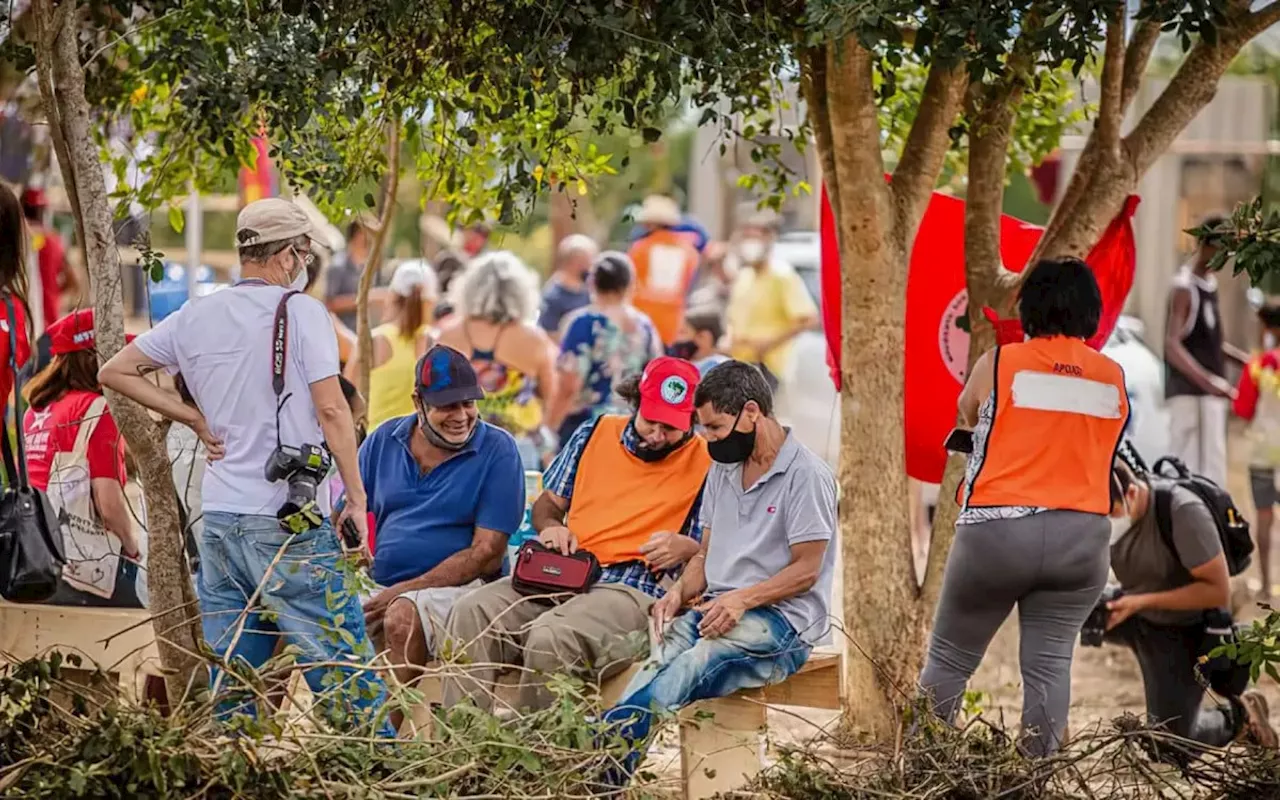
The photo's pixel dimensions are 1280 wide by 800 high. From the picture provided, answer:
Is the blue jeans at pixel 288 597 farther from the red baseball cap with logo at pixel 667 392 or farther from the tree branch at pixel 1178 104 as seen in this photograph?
the tree branch at pixel 1178 104

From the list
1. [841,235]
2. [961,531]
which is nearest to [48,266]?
[841,235]

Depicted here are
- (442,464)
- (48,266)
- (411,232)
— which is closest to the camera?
(442,464)

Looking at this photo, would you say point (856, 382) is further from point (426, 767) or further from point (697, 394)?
point (426, 767)

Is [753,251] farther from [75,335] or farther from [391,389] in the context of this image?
[75,335]

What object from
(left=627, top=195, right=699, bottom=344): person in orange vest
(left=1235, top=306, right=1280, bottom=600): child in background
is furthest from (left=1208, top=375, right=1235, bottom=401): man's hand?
(left=627, top=195, right=699, bottom=344): person in orange vest

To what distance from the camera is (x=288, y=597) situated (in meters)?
4.98

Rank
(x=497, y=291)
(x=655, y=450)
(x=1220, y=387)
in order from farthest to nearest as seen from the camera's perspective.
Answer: (x=1220, y=387), (x=497, y=291), (x=655, y=450)

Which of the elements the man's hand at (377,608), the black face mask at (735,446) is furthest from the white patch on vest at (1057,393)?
the man's hand at (377,608)

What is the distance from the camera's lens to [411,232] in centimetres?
2814

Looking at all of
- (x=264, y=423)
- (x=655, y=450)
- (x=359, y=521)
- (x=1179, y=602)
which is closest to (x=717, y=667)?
(x=655, y=450)

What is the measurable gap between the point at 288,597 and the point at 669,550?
4.52 feet

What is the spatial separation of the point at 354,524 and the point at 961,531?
69.0 inches

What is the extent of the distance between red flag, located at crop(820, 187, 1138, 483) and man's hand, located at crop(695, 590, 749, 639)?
150cm

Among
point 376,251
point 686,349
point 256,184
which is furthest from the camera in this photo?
point 256,184
